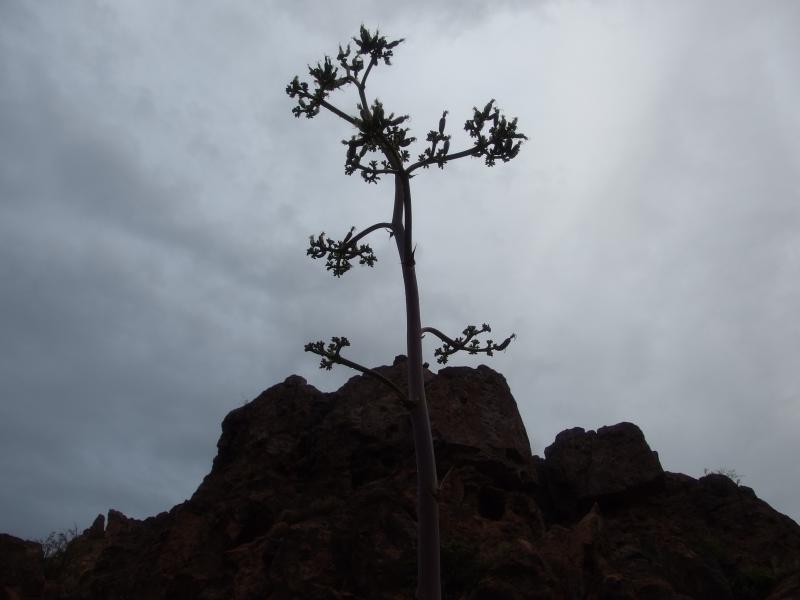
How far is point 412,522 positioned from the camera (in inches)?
562

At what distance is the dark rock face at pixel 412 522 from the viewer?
13.6m

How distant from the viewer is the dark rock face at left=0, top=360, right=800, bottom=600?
13570 millimetres

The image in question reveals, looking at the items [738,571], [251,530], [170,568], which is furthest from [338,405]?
[738,571]

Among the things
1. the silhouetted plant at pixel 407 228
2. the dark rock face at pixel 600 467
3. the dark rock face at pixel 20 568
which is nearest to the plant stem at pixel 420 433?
the silhouetted plant at pixel 407 228

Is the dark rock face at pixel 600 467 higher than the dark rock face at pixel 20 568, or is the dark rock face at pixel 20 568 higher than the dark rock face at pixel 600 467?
the dark rock face at pixel 600 467

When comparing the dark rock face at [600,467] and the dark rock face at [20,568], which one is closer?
the dark rock face at [20,568]

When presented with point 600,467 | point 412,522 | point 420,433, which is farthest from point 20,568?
point 600,467

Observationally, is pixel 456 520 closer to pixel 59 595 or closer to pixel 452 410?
pixel 452 410

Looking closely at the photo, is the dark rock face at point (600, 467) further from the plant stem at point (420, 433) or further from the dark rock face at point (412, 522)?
the plant stem at point (420, 433)

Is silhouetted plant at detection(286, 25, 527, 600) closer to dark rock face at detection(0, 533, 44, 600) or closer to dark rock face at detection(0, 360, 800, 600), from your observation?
dark rock face at detection(0, 360, 800, 600)

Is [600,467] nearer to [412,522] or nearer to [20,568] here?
[412,522]

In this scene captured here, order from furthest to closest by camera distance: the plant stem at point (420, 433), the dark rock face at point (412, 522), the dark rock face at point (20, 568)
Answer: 1. the dark rock face at point (20, 568)
2. the dark rock face at point (412, 522)
3. the plant stem at point (420, 433)

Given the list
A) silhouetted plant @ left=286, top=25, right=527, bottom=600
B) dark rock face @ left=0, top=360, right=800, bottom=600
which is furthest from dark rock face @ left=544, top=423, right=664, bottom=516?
silhouetted plant @ left=286, top=25, right=527, bottom=600

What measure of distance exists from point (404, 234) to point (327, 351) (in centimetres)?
214
